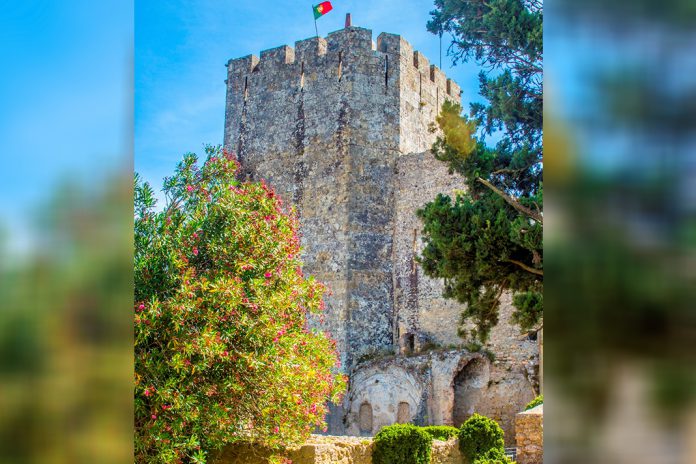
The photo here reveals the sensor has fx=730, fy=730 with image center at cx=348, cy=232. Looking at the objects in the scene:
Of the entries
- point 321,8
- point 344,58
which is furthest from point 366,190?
point 321,8

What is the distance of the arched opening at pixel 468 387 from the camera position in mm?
16531

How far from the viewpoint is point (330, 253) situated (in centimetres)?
1866

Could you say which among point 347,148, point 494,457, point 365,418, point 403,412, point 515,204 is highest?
point 347,148

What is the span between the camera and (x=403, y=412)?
16.9m

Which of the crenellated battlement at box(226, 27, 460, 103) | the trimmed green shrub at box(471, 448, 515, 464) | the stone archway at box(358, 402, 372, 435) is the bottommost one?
the stone archway at box(358, 402, 372, 435)

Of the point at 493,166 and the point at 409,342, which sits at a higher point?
the point at 493,166

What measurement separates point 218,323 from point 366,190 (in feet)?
41.0

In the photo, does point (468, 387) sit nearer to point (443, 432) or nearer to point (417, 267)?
point (417, 267)

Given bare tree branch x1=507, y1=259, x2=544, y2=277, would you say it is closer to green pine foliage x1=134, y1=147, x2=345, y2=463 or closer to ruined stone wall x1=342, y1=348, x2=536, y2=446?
green pine foliage x1=134, y1=147, x2=345, y2=463

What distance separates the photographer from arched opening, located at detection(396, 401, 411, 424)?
16.8 m

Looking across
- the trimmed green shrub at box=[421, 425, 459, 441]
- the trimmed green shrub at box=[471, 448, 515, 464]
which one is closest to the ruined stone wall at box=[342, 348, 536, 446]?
the trimmed green shrub at box=[421, 425, 459, 441]

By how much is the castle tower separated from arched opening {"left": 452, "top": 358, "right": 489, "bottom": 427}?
3 cm
